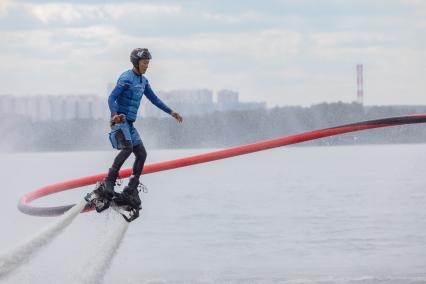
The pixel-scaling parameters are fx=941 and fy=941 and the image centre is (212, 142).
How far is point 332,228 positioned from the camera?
63500 mm

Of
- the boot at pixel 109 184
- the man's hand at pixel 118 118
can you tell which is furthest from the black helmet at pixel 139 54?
the boot at pixel 109 184

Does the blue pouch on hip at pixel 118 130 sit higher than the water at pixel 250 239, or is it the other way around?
the blue pouch on hip at pixel 118 130

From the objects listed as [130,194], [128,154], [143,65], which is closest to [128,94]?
[143,65]

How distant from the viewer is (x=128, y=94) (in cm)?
1862

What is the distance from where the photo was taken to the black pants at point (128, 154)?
18.6 metres

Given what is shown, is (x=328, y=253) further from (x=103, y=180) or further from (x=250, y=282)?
(x=103, y=180)

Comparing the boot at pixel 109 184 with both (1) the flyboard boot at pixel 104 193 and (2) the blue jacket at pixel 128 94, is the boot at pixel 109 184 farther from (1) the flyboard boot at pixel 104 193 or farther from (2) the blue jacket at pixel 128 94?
(2) the blue jacket at pixel 128 94

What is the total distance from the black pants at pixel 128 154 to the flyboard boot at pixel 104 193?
207mm

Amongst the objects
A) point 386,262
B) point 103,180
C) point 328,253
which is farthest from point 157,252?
point 103,180

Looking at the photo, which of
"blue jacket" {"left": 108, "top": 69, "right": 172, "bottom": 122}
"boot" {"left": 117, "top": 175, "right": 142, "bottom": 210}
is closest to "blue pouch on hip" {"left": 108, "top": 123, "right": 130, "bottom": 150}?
"blue jacket" {"left": 108, "top": 69, "right": 172, "bottom": 122}

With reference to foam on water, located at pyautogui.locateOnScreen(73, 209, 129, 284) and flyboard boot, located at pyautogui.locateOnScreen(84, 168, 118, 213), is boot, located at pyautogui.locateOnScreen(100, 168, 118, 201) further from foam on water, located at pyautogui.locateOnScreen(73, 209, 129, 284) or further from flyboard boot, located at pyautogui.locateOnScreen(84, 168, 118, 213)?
foam on water, located at pyautogui.locateOnScreen(73, 209, 129, 284)

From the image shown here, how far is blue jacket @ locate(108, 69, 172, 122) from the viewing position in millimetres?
18375

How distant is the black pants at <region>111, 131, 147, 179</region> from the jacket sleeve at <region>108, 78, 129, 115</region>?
0.57m

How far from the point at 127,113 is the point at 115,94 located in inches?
20.2
